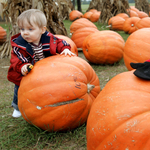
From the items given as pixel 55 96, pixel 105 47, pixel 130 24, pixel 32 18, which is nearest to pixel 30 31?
pixel 32 18

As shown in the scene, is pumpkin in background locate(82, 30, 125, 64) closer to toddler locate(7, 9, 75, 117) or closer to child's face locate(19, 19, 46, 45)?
toddler locate(7, 9, 75, 117)

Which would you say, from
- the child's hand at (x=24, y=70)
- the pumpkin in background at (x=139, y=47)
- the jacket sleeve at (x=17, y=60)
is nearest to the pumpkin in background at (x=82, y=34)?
the pumpkin in background at (x=139, y=47)

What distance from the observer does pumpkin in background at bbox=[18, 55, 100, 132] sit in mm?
2061

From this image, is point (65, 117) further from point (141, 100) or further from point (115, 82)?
point (141, 100)

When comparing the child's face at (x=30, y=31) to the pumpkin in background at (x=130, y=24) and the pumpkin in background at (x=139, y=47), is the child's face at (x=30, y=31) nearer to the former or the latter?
the pumpkin in background at (x=139, y=47)

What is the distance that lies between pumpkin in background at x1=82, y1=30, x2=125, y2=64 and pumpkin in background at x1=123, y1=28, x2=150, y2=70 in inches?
38.1

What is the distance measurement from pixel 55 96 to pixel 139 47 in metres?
1.89

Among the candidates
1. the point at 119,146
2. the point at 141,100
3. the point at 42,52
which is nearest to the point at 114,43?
the point at 42,52

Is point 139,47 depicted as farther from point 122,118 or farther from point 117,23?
point 117,23

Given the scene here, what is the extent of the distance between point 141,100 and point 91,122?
48 centimetres

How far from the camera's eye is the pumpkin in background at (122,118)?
137cm

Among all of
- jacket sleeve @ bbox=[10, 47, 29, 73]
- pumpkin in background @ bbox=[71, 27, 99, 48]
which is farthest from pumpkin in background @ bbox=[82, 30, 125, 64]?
jacket sleeve @ bbox=[10, 47, 29, 73]

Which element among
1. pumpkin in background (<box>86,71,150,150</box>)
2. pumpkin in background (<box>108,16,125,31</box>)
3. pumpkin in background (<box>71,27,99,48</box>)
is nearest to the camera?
pumpkin in background (<box>86,71,150,150</box>)

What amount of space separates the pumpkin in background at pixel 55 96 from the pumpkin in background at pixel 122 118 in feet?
1.36
